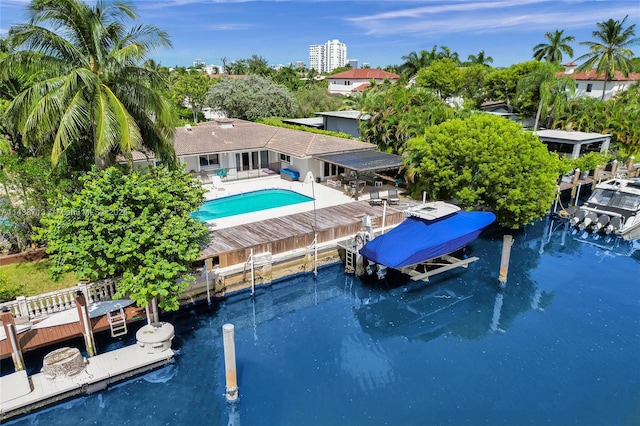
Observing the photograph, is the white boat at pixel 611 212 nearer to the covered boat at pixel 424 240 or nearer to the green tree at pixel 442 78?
the covered boat at pixel 424 240

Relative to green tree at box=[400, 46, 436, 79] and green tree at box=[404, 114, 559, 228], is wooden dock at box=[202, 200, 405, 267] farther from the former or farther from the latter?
green tree at box=[400, 46, 436, 79]

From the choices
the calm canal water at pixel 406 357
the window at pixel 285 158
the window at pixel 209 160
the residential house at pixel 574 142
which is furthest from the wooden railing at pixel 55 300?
the residential house at pixel 574 142

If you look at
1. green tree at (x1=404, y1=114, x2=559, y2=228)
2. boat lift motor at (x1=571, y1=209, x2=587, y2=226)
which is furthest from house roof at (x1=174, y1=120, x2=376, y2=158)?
boat lift motor at (x1=571, y1=209, x2=587, y2=226)

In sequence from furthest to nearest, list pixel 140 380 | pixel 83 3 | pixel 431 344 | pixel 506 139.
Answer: pixel 506 139 → pixel 431 344 → pixel 83 3 → pixel 140 380

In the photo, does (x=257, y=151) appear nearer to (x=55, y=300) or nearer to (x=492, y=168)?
(x=492, y=168)

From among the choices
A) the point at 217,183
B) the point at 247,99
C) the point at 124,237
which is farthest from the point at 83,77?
the point at 247,99

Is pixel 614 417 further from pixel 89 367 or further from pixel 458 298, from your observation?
pixel 89 367

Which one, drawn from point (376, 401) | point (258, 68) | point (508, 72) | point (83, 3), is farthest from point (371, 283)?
point (258, 68)
